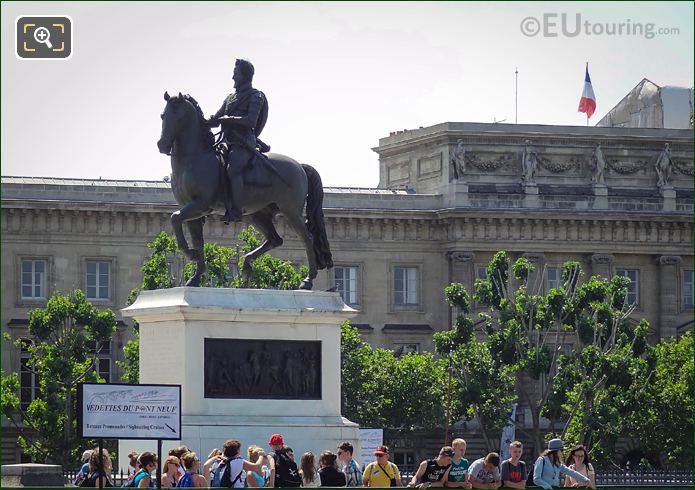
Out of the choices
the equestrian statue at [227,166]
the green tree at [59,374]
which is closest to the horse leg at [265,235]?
the equestrian statue at [227,166]

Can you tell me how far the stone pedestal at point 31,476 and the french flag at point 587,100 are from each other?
197 ft

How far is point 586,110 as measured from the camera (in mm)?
90312

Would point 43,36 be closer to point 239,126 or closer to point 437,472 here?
point 239,126

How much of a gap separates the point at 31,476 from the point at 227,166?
622cm

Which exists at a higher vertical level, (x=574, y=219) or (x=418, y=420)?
(x=574, y=219)

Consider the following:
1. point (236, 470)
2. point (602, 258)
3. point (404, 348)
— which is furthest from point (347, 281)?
point (236, 470)

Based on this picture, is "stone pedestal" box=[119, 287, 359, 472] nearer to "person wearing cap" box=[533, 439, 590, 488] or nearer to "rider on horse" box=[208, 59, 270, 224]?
"rider on horse" box=[208, 59, 270, 224]

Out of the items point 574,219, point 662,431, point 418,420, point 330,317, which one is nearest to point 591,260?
point 574,219

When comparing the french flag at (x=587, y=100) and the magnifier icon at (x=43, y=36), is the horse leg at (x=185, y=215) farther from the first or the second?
the french flag at (x=587, y=100)

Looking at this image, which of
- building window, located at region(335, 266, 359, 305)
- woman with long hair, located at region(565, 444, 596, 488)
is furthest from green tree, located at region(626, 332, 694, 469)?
woman with long hair, located at region(565, 444, 596, 488)

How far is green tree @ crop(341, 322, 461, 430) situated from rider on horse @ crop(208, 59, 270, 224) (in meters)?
39.3

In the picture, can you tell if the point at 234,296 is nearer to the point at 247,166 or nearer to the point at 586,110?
the point at 247,166

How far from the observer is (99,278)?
8512 centimetres

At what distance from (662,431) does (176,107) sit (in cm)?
3803
